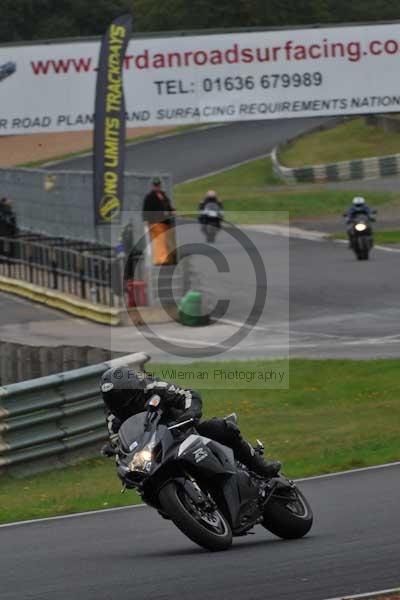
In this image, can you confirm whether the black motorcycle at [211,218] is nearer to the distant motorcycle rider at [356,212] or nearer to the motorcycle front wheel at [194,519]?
the distant motorcycle rider at [356,212]

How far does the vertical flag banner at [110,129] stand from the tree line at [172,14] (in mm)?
49675

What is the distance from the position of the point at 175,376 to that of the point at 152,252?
314 inches

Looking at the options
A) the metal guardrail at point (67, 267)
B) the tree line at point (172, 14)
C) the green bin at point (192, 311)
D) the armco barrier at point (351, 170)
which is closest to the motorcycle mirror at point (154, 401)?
the green bin at point (192, 311)

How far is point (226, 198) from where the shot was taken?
167 ft

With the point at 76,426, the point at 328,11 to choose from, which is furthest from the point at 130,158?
the point at 76,426

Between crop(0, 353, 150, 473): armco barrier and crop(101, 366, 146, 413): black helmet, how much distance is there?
4336 millimetres

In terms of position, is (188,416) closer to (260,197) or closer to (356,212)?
(356,212)

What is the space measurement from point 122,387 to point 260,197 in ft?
138

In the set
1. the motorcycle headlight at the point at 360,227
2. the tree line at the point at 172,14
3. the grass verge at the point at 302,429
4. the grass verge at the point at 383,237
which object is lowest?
the grass verge at the point at 302,429

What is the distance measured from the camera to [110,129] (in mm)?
28141

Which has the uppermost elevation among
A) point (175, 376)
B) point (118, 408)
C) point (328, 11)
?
point (328, 11)

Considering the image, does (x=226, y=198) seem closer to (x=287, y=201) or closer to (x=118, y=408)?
(x=287, y=201)

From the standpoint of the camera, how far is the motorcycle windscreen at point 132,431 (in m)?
8.20

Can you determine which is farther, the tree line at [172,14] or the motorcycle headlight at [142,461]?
the tree line at [172,14]
